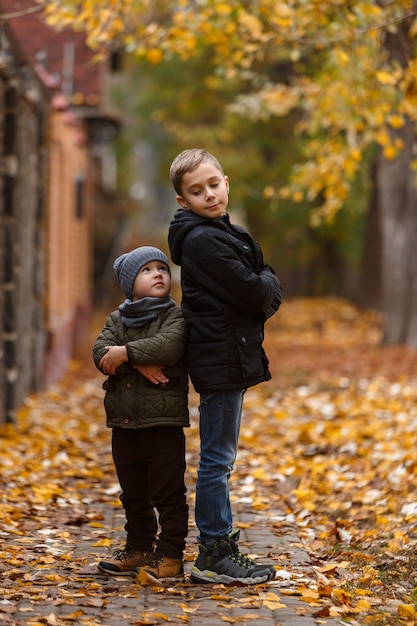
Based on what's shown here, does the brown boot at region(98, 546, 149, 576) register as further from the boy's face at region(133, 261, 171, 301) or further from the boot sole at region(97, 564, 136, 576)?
the boy's face at region(133, 261, 171, 301)

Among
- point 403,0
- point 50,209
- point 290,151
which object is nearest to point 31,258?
point 50,209

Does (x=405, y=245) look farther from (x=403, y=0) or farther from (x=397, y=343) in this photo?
(x=403, y=0)

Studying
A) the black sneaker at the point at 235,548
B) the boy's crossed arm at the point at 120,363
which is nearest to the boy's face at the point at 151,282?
the boy's crossed arm at the point at 120,363

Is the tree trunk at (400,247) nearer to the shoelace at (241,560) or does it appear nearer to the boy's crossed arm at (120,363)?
the shoelace at (241,560)

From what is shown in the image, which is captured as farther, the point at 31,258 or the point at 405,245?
the point at 405,245

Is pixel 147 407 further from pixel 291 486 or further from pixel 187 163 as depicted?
pixel 291 486

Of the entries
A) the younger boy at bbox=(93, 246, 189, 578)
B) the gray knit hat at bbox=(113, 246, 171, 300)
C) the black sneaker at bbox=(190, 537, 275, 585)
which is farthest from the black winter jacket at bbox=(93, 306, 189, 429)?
the black sneaker at bbox=(190, 537, 275, 585)

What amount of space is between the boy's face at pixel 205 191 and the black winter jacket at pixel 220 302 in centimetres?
4

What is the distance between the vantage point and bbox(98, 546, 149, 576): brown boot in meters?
5.34

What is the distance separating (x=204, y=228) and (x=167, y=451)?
1075 mm

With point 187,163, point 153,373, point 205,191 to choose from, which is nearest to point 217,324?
point 153,373

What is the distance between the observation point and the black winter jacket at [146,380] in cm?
512

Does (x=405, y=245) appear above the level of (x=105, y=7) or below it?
below

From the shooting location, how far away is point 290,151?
23938mm
